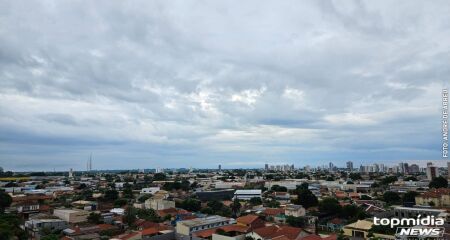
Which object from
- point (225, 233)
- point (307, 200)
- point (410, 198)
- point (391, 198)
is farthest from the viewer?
point (391, 198)

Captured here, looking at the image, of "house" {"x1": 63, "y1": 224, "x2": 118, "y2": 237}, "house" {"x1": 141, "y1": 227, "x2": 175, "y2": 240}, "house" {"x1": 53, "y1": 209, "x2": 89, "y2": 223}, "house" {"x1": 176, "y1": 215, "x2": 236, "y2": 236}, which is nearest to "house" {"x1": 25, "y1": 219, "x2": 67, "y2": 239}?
"house" {"x1": 63, "y1": 224, "x2": 118, "y2": 237}

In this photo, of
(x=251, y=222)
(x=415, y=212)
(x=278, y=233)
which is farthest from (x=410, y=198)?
(x=278, y=233)

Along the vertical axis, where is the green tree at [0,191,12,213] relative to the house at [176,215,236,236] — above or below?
above

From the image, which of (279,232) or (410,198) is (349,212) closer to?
(279,232)

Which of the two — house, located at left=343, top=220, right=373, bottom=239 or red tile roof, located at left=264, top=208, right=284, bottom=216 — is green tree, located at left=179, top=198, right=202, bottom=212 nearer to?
red tile roof, located at left=264, top=208, right=284, bottom=216

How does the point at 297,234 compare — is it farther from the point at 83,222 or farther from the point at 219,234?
the point at 83,222

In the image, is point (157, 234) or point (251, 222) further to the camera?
point (251, 222)

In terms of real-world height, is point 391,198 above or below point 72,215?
below

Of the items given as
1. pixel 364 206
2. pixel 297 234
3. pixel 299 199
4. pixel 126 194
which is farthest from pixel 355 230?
pixel 126 194
